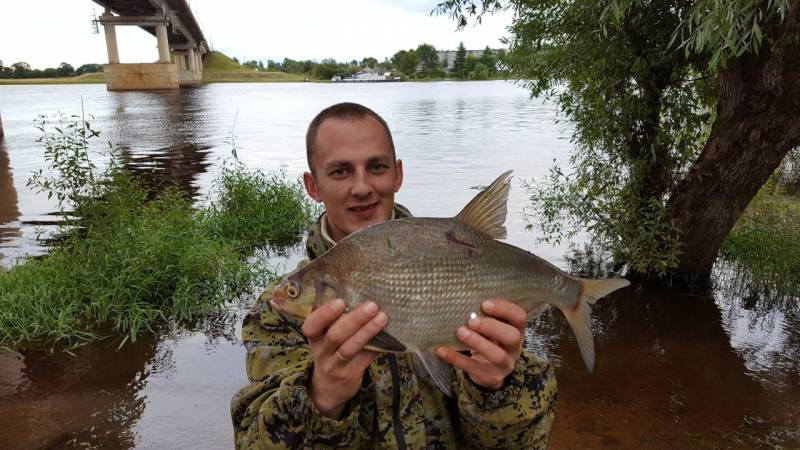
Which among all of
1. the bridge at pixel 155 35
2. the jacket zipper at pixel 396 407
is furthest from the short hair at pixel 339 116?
the bridge at pixel 155 35

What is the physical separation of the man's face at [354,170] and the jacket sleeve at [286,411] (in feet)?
2.00

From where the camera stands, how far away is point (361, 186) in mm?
2561

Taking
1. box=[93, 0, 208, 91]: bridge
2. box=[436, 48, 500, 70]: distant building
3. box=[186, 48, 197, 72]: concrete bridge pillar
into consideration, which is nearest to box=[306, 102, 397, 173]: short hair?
box=[93, 0, 208, 91]: bridge

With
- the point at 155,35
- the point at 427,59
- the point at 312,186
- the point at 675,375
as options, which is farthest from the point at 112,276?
the point at 427,59

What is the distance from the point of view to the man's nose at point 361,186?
2562mm

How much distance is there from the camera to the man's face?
260 cm

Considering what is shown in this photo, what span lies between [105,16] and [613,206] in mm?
67021

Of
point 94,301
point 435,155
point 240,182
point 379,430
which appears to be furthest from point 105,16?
point 379,430

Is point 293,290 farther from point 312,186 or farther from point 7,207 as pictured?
point 7,207

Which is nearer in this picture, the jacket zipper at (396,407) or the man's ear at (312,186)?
the jacket zipper at (396,407)

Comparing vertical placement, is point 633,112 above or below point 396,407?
above

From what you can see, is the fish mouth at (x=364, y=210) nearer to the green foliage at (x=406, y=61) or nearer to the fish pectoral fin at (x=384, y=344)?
the fish pectoral fin at (x=384, y=344)

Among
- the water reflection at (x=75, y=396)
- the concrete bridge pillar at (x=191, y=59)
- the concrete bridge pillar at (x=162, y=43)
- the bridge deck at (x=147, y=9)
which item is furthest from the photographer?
the concrete bridge pillar at (x=191, y=59)

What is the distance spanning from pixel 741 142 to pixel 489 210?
6130mm
